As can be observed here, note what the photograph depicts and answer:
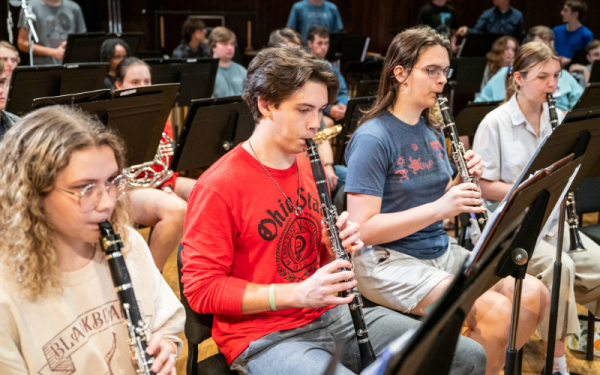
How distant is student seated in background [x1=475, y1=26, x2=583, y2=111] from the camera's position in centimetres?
389

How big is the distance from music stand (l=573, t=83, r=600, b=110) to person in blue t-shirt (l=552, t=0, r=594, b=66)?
4.60 meters

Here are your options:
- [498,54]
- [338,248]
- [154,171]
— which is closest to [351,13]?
[498,54]

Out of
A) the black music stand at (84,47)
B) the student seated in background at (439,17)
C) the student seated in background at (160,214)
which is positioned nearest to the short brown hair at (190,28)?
the black music stand at (84,47)

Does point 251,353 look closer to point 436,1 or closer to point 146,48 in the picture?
point 436,1

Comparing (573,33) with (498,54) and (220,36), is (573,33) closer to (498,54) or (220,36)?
(498,54)

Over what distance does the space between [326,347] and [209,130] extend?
1.68 m

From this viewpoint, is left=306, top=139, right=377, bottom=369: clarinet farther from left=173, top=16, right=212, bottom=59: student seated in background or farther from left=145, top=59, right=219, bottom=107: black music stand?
left=173, top=16, right=212, bottom=59: student seated in background

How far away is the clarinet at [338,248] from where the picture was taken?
4.81ft

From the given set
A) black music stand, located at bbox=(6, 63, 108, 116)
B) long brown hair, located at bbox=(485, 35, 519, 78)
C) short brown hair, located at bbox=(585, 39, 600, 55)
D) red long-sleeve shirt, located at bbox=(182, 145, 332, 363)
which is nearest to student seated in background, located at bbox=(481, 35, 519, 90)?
long brown hair, located at bbox=(485, 35, 519, 78)

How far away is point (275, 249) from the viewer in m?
1.48

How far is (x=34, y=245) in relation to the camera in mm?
1068

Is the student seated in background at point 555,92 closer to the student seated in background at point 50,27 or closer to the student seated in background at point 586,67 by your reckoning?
the student seated in background at point 586,67

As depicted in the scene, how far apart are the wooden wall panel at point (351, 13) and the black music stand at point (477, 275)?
758 centimetres

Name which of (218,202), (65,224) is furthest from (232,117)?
(65,224)
